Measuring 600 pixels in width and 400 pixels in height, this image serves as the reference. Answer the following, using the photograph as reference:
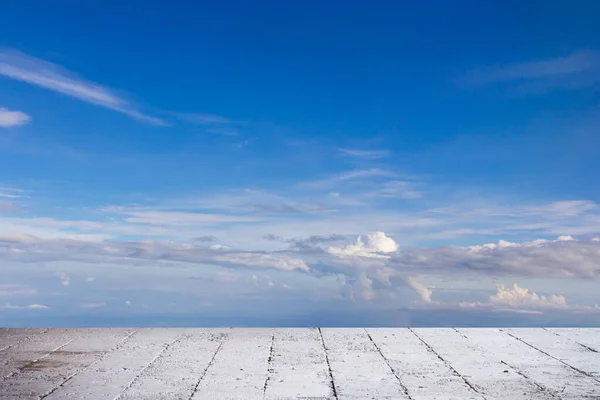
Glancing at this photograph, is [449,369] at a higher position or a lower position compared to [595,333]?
lower

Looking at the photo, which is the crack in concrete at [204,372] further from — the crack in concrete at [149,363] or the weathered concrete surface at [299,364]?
the crack in concrete at [149,363]

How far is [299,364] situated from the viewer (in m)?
6.81

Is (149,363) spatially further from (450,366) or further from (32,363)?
(450,366)

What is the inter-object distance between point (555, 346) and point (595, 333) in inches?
60.5

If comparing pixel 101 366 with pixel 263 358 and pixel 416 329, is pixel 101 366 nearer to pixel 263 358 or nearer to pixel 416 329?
pixel 263 358

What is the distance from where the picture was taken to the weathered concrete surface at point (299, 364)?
573 centimetres

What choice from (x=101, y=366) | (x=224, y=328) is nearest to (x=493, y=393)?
(x=101, y=366)

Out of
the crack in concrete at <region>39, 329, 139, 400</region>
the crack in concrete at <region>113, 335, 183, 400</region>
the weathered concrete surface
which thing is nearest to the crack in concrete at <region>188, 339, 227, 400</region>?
the weathered concrete surface

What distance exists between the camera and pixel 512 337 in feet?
28.8

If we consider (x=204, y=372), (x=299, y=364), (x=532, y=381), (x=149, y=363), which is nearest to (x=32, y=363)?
(x=149, y=363)

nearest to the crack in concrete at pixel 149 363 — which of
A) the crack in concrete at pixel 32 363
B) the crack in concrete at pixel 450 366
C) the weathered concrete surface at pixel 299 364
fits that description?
the weathered concrete surface at pixel 299 364

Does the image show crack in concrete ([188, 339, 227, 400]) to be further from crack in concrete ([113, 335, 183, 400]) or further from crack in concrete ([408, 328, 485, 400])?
crack in concrete ([408, 328, 485, 400])

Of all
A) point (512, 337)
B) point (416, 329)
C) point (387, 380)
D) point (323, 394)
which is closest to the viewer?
point (323, 394)

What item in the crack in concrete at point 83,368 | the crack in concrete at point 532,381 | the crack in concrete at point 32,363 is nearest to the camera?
the crack in concrete at point 83,368
